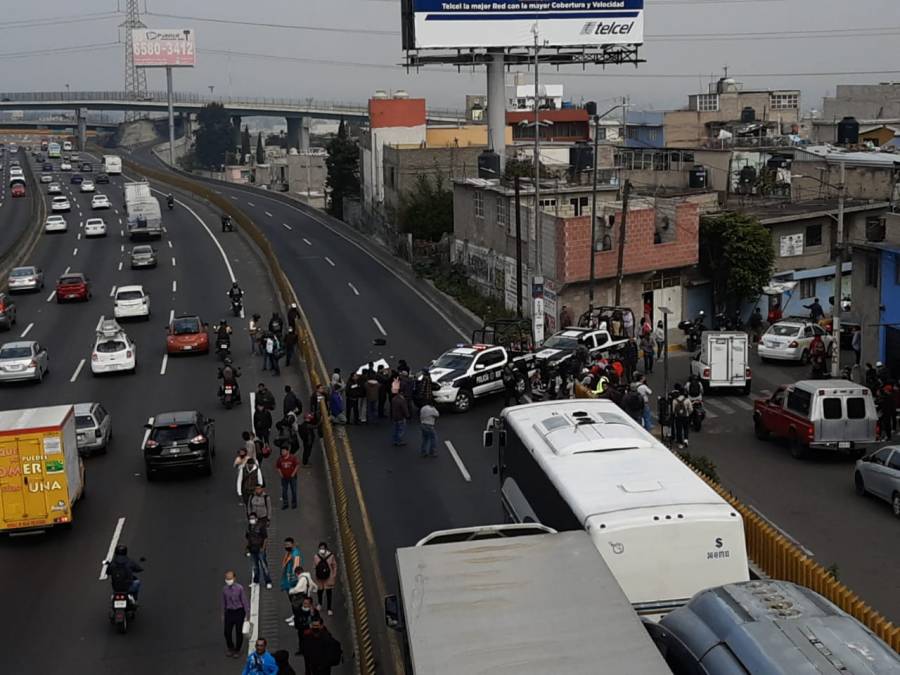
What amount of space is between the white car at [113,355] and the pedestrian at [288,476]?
1379cm

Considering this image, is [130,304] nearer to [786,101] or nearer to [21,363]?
[21,363]

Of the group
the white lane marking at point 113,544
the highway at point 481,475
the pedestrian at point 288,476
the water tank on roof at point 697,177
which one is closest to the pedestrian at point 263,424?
the highway at point 481,475

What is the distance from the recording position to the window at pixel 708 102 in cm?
9869

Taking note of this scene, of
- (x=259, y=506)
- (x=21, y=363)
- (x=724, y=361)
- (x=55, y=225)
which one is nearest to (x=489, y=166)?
(x=724, y=361)

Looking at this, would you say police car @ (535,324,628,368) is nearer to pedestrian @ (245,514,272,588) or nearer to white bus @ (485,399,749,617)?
pedestrian @ (245,514,272,588)

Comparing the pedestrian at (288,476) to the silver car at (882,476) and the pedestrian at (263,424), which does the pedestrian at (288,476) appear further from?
the silver car at (882,476)

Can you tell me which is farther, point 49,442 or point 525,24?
point 525,24

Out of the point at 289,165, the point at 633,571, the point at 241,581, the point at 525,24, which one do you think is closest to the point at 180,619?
the point at 241,581

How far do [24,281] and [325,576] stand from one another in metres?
38.5

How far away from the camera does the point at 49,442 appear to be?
22594mm

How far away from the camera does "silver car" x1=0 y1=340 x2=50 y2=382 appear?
36.0 meters

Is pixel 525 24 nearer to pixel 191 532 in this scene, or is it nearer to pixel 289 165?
pixel 191 532

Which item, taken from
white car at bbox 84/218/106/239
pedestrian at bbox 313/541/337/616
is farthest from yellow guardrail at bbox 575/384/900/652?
white car at bbox 84/218/106/239

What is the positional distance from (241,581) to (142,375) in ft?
59.6
